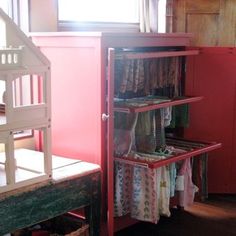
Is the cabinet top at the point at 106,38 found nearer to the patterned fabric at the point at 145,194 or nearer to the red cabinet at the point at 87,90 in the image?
the red cabinet at the point at 87,90

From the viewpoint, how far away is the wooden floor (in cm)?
302

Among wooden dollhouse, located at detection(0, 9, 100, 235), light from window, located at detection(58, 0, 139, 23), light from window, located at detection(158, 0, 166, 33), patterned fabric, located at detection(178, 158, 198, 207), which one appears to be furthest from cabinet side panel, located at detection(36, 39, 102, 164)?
light from window, located at detection(158, 0, 166, 33)

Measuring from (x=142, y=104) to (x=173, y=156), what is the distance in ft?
1.25

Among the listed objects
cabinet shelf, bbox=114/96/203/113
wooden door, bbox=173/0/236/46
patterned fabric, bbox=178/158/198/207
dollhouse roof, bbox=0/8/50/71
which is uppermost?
wooden door, bbox=173/0/236/46

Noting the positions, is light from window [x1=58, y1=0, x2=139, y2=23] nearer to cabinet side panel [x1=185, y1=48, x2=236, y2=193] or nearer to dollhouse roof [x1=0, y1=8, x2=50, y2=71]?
cabinet side panel [x1=185, y1=48, x2=236, y2=193]

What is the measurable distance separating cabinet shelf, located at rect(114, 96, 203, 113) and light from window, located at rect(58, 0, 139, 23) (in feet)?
2.74

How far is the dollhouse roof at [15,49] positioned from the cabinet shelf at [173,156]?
83 cm

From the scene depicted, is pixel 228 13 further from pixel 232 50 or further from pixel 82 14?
pixel 82 14

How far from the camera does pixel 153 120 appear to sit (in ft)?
9.46

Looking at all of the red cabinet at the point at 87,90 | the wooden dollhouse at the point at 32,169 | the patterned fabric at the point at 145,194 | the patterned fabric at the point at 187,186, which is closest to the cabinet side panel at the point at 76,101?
the red cabinet at the point at 87,90

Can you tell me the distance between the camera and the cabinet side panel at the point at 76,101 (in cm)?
253

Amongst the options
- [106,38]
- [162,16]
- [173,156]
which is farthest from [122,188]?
[162,16]

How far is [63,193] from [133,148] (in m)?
0.70

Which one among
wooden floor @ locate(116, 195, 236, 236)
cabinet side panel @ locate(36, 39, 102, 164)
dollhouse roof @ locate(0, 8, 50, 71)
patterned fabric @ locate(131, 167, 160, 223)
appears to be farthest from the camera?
wooden floor @ locate(116, 195, 236, 236)
